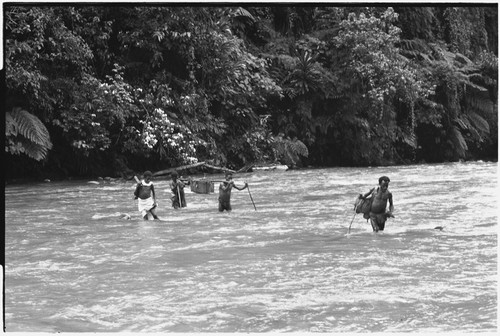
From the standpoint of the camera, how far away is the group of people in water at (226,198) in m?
10.8

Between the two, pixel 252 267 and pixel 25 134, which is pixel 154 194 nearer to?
pixel 252 267

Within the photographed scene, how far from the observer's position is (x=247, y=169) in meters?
24.0

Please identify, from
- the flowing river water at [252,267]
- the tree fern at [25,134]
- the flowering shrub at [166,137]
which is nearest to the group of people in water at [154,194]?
the flowing river water at [252,267]

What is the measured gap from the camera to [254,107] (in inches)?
1030

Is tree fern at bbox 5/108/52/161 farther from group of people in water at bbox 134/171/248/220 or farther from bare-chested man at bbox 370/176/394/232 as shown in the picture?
bare-chested man at bbox 370/176/394/232

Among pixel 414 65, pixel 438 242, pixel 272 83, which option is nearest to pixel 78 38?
pixel 272 83

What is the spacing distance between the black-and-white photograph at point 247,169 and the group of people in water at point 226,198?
36 mm

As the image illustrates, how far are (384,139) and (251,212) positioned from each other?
1611 centimetres

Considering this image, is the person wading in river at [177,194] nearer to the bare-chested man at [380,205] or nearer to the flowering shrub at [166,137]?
the bare-chested man at [380,205]

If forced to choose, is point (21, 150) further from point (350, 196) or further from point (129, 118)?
point (350, 196)

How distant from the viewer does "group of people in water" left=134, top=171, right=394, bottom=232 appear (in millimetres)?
10797

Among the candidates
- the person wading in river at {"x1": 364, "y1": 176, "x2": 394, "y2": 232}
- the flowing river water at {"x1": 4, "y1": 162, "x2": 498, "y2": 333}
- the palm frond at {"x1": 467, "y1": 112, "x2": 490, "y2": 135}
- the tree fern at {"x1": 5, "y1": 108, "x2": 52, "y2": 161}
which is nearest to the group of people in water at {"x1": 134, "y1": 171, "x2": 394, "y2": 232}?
the person wading in river at {"x1": 364, "y1": 176, "x2": 394, "y2": 232}

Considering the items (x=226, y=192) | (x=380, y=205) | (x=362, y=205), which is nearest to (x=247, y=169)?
(x=226, y=192)

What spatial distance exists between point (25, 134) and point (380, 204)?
957 centimetres
